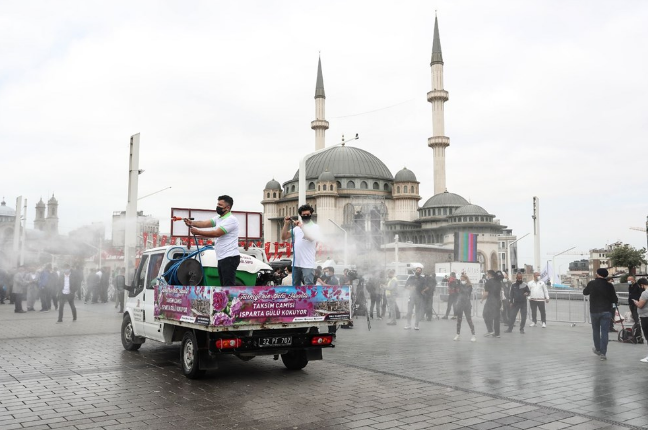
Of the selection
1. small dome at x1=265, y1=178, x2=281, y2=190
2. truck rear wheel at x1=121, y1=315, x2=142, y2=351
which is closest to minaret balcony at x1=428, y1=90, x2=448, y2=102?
small dome at x1=265, y1=178, x2=281, y2=190

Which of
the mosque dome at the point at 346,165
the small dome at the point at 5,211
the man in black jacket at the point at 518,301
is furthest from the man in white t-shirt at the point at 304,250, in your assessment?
the small dome at the point at 5,211

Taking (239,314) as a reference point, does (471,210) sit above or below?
above

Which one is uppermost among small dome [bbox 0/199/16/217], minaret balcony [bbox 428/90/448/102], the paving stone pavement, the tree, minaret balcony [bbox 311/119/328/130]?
minaret balcony [bbox 311/119/328/130]

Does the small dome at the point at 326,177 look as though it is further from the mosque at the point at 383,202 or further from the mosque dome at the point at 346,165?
the mosque dome at the point at 346,165

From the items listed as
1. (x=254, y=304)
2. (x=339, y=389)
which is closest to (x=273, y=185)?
(x=254, y=304)

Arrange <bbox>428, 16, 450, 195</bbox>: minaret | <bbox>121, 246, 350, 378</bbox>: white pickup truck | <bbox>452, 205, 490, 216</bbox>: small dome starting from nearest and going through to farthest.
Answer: <bbox>121, 246, 350, 378</bbox>: white pickup truck, <bbox>452, 205, 490, 216</bbox>: small dome, <bbox>428, 16, 450, 195</bbox>: minaret

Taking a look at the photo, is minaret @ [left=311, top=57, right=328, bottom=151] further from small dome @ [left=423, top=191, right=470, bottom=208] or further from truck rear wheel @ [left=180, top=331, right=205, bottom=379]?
truck rear wheel @ [left=180, top=331, right=205, bottom=379]

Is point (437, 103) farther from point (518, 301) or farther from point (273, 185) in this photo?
point (518, 301)

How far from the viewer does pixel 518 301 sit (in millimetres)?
15484

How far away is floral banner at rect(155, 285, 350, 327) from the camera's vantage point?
7.16 metres

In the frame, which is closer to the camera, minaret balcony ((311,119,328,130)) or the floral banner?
the floral banner

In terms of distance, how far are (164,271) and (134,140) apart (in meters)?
9.05

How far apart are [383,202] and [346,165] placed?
32.2 ft

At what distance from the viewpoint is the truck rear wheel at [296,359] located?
8648 mm
